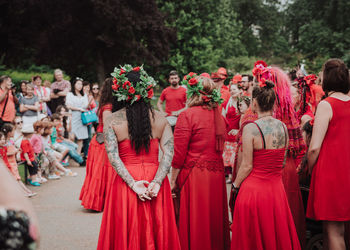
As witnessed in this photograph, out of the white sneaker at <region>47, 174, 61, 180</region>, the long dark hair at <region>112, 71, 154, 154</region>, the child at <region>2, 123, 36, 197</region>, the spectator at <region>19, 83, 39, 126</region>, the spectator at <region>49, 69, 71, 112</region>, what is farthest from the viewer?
the spectator at <region>49, 69, 71, 112</region>

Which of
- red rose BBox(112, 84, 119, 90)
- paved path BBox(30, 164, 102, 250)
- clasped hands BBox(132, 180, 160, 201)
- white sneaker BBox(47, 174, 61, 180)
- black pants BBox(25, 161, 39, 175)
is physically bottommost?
paved path BBox(30, 164, 102, 250)

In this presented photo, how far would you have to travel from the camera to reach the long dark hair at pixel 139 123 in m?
3.96

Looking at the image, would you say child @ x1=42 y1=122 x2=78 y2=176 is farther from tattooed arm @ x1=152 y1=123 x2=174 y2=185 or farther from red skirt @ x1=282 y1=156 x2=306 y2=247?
red skirt @ x1=282 y1=156 x2=306 y2=247

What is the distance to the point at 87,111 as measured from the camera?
11953 millimetres

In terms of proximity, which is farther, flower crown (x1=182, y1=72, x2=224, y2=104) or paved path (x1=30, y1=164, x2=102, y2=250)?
paved path (x1=30, y1=164, x2=102, y2=250)

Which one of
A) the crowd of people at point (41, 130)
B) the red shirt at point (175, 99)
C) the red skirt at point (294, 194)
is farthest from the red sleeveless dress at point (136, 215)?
the red shirt at point (175, 99)

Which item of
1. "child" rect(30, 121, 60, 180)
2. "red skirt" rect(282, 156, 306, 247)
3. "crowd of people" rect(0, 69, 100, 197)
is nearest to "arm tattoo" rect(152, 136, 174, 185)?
"red skirt" rect(282, 156, 306, 247)

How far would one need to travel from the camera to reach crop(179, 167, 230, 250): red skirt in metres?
4.75

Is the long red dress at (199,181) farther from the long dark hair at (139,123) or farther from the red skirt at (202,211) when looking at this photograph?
the long dark hair at (139,123)

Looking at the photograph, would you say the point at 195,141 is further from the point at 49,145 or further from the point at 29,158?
the point at 49,145

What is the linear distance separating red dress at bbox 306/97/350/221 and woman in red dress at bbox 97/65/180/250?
1.63 metres

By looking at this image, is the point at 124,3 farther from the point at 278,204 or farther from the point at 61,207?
the point at 278,204

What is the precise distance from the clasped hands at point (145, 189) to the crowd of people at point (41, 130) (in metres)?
4.66

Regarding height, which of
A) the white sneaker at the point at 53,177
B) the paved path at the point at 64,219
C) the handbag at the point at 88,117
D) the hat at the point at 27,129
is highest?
the handbag at the point at 88,117
